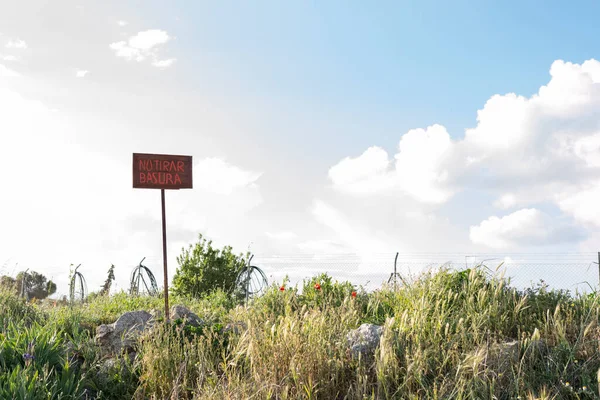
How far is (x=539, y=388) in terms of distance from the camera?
4738 millimetres

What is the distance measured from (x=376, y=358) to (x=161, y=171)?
5.18m

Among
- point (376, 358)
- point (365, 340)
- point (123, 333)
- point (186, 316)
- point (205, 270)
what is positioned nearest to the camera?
point (376, 358)

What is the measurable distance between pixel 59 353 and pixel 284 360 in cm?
242

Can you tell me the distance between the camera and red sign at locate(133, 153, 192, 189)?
8.49 m

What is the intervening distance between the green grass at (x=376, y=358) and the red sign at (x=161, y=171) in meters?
2.67

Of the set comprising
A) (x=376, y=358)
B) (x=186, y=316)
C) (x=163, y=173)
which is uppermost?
(x=163, y=173)

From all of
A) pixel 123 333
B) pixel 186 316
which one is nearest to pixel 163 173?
pixel 186 316

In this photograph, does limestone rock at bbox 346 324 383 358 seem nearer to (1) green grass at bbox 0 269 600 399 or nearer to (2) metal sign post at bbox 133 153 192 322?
(1) green grass at bbox 0 269 600 399

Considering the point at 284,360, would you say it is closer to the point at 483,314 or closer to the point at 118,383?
the point at 118,383

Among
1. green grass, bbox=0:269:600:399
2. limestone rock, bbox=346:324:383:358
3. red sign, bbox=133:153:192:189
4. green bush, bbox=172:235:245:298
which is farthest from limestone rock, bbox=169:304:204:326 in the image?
green bush, bbox=172:235:245:298

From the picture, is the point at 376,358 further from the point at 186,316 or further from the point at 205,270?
the point at 205,270

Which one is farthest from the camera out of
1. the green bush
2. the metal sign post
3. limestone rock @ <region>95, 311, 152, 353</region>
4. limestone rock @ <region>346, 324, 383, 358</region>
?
the green bush

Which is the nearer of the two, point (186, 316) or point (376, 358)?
point (376, 358)

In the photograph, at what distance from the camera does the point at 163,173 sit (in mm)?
8633
